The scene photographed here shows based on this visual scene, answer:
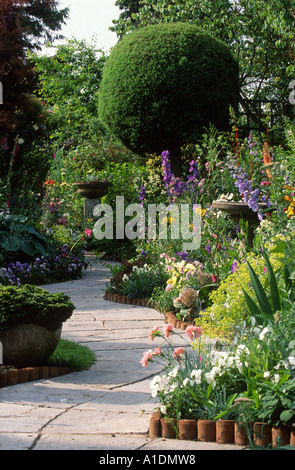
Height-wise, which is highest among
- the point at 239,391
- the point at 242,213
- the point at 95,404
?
the point at 242,213

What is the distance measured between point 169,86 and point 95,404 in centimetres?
826

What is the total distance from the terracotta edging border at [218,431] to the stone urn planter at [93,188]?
347 inches

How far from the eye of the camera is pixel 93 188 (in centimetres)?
1159

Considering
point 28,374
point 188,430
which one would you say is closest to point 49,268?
point 28,374

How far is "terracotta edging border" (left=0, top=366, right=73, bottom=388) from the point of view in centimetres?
392

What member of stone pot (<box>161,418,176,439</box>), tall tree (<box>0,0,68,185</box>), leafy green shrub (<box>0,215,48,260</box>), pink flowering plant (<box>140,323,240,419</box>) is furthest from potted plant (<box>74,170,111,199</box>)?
stone pot (<box>161,418,176,439</box>)

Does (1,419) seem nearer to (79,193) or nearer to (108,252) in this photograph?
(108,252)

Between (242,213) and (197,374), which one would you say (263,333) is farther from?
(242,213)

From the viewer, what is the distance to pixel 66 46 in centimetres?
1884

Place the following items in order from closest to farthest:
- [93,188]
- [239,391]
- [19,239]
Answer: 1. [239,391]
2. [19,239]
3. [93,188]

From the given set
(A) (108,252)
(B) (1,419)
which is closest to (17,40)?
(A) (108,252)

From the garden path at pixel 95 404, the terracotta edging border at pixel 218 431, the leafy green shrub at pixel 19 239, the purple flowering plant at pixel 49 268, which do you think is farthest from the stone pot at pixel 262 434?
the leafy green shrub at pixel 19 239

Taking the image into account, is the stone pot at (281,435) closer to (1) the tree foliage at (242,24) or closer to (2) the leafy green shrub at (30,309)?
(2) the leafy green shrub at (30,309)

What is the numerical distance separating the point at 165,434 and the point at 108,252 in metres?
7.99
